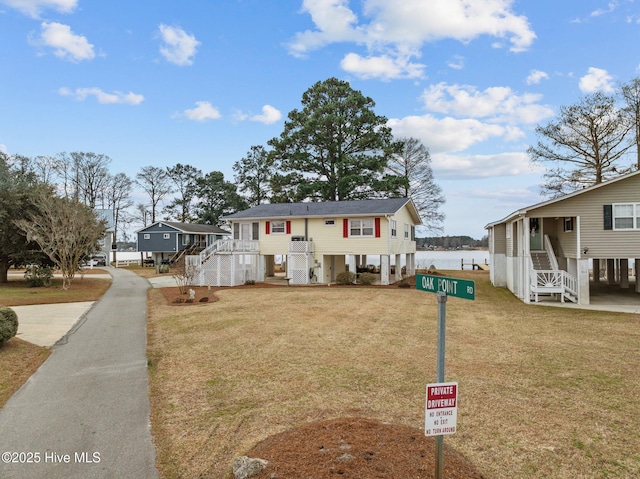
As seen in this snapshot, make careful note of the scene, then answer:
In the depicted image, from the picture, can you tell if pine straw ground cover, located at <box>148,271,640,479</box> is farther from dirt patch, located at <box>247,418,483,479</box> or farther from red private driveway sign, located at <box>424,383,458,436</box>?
red private driveway sign, located at <box>424,383,458,436</box>

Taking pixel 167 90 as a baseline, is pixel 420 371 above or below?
below

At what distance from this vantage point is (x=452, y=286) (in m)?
3.79

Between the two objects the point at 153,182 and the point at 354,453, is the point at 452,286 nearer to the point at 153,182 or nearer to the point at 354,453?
the point at 354,453

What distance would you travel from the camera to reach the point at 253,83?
22219mm

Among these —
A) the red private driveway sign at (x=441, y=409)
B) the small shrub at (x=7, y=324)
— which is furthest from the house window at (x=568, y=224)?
the small shrub at (x=7, y=324)

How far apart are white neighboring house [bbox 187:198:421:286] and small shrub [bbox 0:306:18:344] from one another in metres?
15.7

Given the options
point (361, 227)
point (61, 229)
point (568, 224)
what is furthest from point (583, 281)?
point (61, 229)

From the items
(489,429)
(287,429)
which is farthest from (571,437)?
(287,429)

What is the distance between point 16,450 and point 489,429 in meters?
6.32

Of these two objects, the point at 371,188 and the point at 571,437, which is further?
the point at 371,188

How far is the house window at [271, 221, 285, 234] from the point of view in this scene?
28.2m

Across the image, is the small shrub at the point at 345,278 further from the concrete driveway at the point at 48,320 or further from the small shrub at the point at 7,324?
the small shrub at the point at 7,324

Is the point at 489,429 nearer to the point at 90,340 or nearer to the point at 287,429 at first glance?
the point at 287,429

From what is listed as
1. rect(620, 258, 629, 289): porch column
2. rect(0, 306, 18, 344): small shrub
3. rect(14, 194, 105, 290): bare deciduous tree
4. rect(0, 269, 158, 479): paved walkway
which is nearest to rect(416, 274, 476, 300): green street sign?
rect(0, 269, 158, 479): paved walkway
